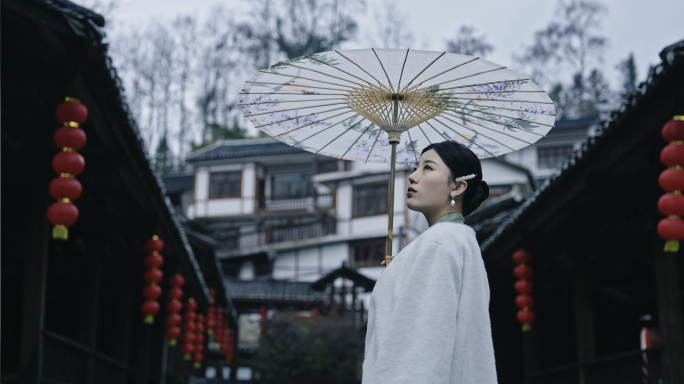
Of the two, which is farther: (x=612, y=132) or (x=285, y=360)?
(x=285, y=360)

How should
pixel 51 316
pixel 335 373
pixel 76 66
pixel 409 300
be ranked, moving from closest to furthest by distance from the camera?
pixel 409 300
pixel 76 66
pixel 51 316
pixel 335 373

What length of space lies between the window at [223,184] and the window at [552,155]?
15.4 meters

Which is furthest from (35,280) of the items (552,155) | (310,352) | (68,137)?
(552,155)

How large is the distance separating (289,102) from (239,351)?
25.6 metres

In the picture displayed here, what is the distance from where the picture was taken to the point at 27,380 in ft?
22.4

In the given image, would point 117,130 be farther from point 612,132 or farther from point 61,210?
point 612,132

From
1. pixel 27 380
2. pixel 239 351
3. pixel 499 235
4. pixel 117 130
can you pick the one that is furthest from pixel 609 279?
pixel 239 351

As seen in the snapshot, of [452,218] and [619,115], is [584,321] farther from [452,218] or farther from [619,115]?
[452,218]

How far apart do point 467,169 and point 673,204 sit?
152 inches

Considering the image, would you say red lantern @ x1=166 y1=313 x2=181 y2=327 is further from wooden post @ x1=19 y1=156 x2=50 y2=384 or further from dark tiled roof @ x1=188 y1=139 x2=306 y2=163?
dark tiled roof @ x1=188 y1=139 x2=306 y2=163

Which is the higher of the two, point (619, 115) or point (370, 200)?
point (619, 115)

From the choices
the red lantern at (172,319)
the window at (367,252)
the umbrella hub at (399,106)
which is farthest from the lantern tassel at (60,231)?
the window at (367,252)

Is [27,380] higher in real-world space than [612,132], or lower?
lower

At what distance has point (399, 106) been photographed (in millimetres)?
3832
